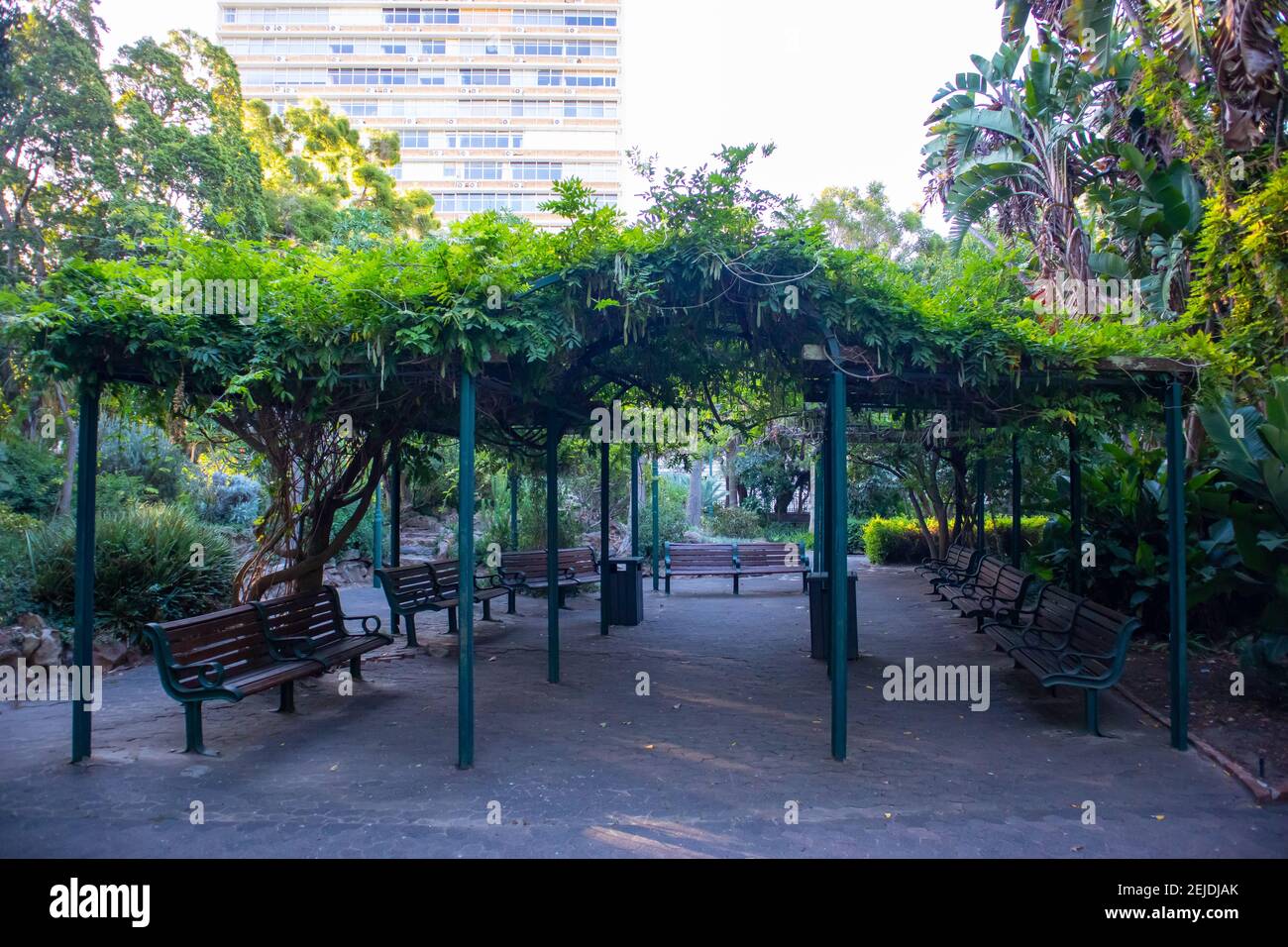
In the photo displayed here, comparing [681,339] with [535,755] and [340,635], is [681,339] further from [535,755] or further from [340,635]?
[340,635]

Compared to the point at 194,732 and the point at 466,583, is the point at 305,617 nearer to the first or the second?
the point at 194,732

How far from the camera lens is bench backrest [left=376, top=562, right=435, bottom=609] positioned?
8.69m

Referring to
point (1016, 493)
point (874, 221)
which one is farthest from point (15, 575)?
point (874, 221)

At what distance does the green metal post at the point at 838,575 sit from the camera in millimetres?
5160

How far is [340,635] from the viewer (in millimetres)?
7156

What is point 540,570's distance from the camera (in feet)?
39.0

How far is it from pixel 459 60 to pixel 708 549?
213 feet

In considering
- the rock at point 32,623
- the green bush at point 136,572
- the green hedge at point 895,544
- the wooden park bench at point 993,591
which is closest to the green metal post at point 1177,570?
the wooden park bench at point 993,591

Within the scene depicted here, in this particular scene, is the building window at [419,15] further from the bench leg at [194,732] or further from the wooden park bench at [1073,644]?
the bench leg at [194,732]

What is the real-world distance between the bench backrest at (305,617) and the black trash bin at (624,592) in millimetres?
4106

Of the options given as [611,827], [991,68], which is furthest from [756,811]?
[991,68]

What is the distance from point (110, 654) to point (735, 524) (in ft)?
52.0

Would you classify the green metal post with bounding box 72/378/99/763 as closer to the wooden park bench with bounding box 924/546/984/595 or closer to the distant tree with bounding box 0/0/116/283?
the wooden park bench with bounding box 924/546/984/595

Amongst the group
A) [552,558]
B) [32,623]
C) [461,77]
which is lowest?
[32,623]
